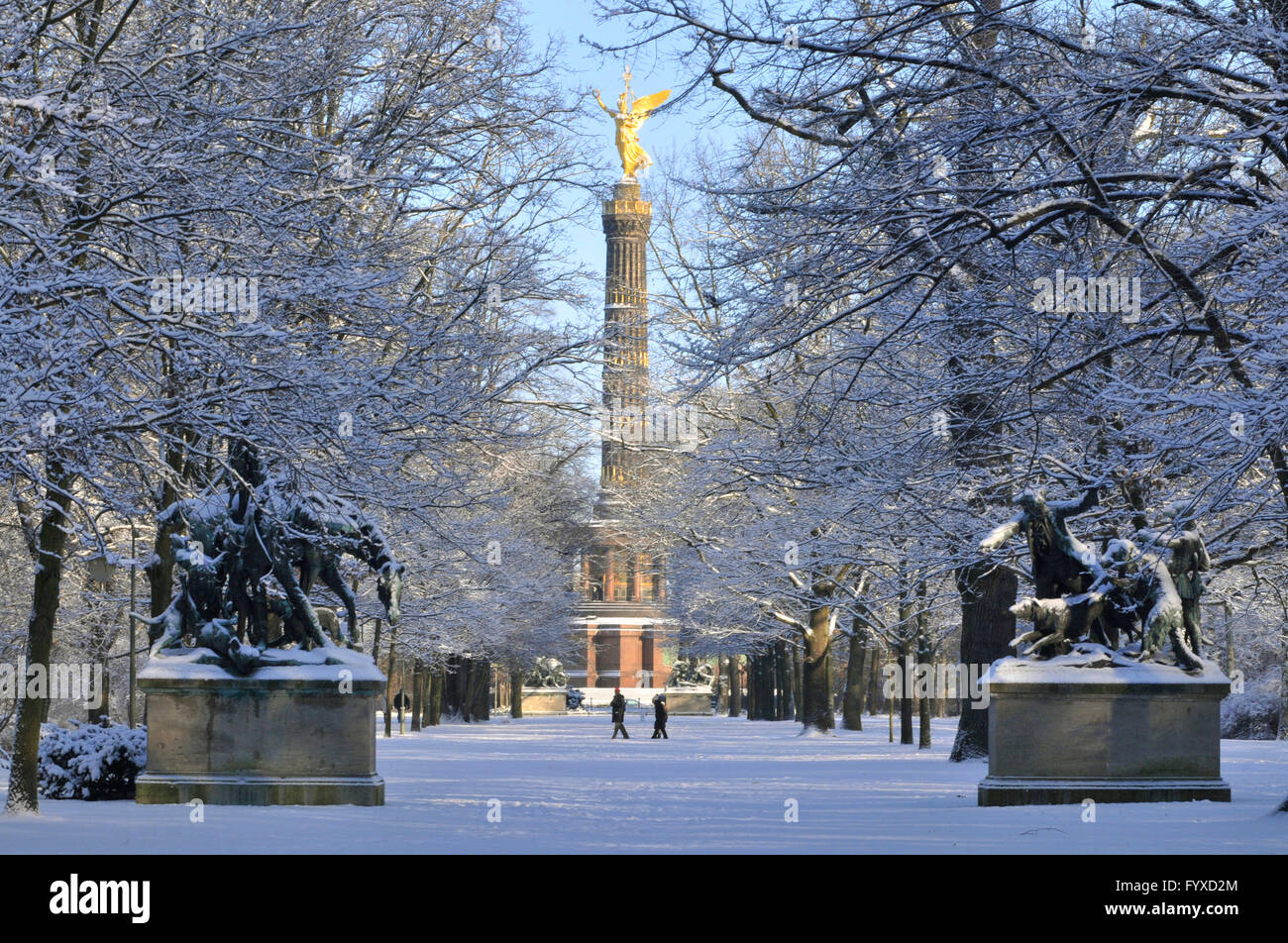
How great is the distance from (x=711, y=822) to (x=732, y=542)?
84.0 feet

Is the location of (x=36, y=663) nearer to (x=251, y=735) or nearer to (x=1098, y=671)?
(x=251, y=735)

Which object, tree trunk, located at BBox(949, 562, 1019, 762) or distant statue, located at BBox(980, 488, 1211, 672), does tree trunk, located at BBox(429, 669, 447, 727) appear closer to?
tree trunk, located at BBox(949, 562, 1019, 762)

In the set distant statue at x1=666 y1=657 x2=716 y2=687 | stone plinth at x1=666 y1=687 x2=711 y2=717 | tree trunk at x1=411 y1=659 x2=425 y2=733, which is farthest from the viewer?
distant statue at x1=666 y1=657 x2=716 y2=687

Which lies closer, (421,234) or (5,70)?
(5,70)

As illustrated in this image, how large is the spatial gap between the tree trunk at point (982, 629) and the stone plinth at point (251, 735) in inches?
465

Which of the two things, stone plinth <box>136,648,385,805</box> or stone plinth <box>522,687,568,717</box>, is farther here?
stone plinth <box>522,687,568,717</box>

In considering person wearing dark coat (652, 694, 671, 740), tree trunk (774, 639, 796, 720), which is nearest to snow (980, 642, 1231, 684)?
person wearing dark coat (652, 694, 671, 740)

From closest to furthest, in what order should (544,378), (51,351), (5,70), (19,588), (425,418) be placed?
(51,351)
(5,70)
(425,418)
(544,378)
(19,588)

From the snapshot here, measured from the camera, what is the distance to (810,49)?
13.7 meters

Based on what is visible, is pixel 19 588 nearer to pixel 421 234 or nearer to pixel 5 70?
pixel 421 234

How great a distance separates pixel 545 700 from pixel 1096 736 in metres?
67.6

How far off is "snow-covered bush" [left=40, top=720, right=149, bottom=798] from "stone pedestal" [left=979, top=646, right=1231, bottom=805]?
959 cm

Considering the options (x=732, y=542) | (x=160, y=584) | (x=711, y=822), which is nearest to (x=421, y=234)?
(x=160, y=584)

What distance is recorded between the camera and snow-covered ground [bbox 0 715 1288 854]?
13.2 meters
